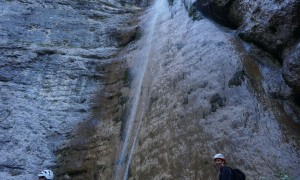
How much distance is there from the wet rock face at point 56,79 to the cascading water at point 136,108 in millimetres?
408

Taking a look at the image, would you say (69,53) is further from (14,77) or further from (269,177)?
(269,177)

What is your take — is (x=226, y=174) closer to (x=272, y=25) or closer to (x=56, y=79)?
(x=272, y=25)

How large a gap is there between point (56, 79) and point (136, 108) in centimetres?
293

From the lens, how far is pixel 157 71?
8852mm

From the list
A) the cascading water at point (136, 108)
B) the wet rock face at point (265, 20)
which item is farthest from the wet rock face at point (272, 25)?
the cascading water at point (136, 108)

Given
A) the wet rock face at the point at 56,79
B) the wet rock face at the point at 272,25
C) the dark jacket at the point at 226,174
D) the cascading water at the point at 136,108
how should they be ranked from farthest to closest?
the wet rock face at the point at 56,79 → the cascading water at the point at 136,108 → the wet rock face at the point at 272,25 → the dark jacket at the point at 226,174

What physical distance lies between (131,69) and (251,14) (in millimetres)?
3713

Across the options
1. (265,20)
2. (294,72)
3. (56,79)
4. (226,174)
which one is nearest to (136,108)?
(56,79)

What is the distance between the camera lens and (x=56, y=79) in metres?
10.0

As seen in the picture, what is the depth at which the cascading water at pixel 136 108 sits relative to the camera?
7.31 meters

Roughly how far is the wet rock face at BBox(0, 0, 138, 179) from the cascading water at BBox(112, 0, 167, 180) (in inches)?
16.1

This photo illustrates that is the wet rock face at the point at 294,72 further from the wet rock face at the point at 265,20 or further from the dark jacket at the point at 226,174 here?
the dark jacket at the point at 226,174

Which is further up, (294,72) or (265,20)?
(265,20)

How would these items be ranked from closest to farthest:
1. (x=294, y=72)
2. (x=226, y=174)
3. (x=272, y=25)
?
(x=226, y=174) < (x=294, y=72) < (x=272, y=25)
